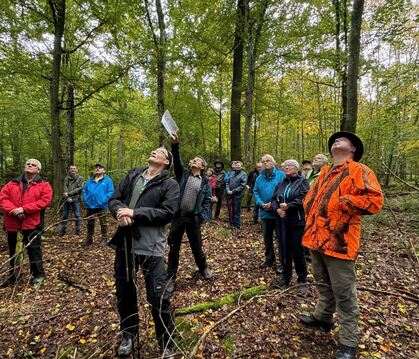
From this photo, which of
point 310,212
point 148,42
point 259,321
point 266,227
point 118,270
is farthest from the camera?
point 148,42

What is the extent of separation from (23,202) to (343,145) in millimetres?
5306

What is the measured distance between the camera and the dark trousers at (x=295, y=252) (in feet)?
13.2

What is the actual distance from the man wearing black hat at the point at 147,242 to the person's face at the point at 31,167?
8.98ft

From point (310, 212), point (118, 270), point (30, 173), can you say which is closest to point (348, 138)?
point (310, 212)

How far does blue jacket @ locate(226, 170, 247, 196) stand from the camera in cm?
799

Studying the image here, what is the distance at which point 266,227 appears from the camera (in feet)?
16.5

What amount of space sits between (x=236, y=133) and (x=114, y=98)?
5.65m

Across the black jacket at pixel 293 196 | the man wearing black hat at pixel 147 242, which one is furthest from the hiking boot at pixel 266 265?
the man wearing black hat at pixel 147 242

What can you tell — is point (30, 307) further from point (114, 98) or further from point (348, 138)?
point (114, 98)

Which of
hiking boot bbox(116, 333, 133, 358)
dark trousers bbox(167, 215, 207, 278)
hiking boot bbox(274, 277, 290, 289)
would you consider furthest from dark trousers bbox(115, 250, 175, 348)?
hiking boot bbox(274, 277, 290, 289)

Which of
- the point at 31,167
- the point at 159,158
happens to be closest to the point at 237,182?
the point at 159,158

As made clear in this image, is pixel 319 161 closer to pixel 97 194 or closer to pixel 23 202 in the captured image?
pixel 97 194

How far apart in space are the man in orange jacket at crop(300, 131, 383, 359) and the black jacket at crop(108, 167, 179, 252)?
172 cm

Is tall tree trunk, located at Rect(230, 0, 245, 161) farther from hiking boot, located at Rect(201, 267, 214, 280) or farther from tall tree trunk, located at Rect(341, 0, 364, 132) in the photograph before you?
hiking boot, located at Rect(201, 267, 214, 280)
